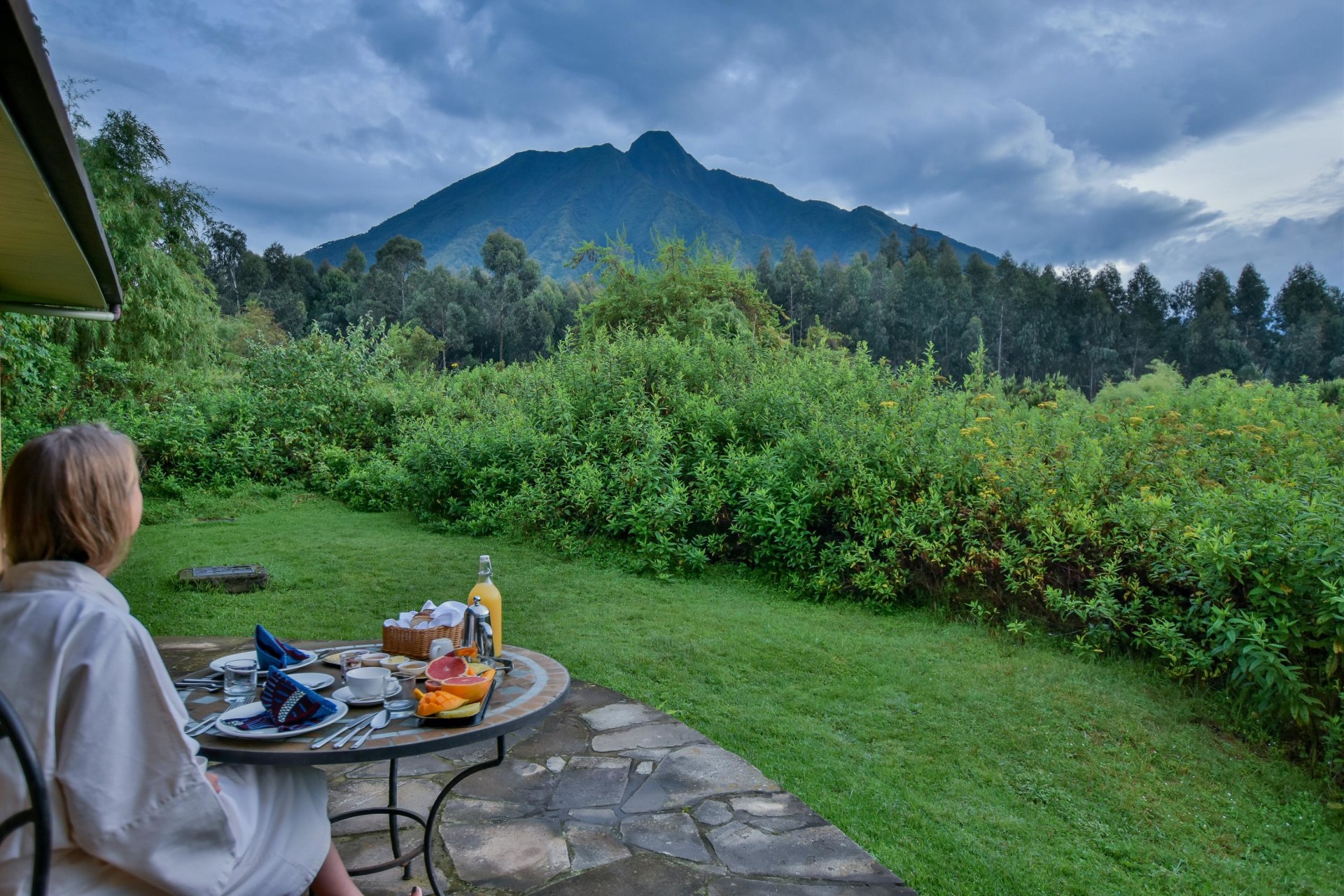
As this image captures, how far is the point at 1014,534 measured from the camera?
4.74 m

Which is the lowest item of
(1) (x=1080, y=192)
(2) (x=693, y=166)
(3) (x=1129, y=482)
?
(3) (x=1129, y=482)

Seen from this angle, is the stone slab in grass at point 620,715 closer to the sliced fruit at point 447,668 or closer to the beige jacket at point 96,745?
the sliced fruit at point 447,668

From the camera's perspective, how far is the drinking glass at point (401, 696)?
165 cm

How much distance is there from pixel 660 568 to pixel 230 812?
4462mm

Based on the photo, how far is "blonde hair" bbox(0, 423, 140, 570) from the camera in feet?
4.09

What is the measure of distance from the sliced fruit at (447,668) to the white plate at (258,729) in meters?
0.21

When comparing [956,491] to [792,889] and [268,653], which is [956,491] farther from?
[268,653]

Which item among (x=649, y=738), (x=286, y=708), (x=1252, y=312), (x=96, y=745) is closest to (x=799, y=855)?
(x=649, y=738)

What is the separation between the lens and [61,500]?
4.10ft

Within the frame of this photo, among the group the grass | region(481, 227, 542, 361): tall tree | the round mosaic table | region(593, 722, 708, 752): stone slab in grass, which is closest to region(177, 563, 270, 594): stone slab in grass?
the grass

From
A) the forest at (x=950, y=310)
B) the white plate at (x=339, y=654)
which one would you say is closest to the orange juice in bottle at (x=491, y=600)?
the white plate at (x=339, y=654)

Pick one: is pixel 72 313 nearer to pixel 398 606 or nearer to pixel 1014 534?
pixel 398 606

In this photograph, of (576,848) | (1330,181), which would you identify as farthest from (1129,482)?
(1330,181)

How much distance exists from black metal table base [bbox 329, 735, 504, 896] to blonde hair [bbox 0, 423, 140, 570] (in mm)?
907
